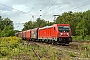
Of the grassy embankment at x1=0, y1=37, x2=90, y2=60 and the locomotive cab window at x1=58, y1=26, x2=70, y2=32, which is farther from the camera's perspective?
the locomotive cab window at x1=58, y1=26, x2=70, y2=32

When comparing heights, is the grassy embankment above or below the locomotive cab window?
below

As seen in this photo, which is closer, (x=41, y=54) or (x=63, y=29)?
(x=41, y=54)

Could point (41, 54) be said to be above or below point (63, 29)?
below

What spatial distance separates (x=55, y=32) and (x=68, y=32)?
1.66 meters

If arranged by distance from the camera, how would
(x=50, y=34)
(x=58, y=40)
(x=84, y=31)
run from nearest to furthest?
(x=58, y=40)
(x=50, y=34)
(x=84, y=31)

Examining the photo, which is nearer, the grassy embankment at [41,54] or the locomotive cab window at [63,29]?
the grassy embankment at [41,54]

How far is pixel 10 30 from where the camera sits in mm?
54531

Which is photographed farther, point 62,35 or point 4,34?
point 4,34

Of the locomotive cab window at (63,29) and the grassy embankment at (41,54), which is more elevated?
the locomotive cab window at (63,29)

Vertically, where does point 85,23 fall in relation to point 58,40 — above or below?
above

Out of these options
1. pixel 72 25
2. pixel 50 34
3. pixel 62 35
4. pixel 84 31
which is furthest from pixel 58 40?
pixel 72 25

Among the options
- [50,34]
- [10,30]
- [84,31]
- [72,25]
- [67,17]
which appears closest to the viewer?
[50,34]

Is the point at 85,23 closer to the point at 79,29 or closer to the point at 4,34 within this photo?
the point at 79,29

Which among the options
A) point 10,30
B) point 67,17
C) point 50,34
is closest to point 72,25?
point 67,17
